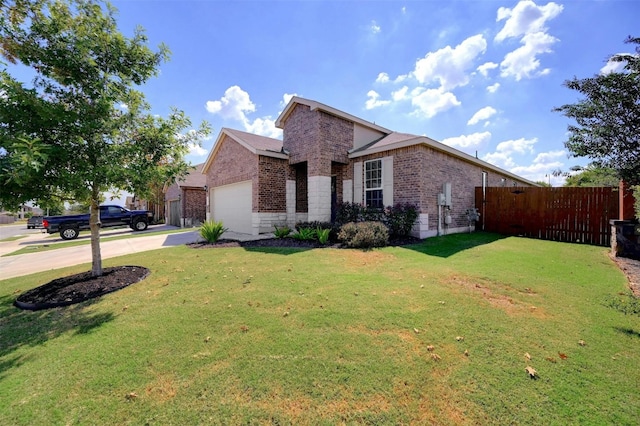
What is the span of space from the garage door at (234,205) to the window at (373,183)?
18.3 feet

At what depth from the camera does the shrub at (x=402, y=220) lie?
9945mm

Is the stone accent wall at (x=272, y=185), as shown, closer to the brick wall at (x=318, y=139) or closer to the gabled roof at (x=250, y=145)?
the gabled roof at (x=250, y=145)

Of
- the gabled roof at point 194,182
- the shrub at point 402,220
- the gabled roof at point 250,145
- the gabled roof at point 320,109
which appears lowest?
the shrub at point 402,220

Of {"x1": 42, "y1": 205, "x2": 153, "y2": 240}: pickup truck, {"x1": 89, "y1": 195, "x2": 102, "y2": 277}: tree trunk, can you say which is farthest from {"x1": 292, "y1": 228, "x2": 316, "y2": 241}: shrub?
{"x1": 42, "y1": 205, "x2": 153, "y2": 240}: pickup truck

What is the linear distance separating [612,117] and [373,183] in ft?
23.3

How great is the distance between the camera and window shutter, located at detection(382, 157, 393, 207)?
10.8 m

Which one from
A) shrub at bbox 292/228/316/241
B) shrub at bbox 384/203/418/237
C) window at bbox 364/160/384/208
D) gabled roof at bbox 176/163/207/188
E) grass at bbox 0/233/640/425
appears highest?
gabled roof at bbox 176/163/207/188

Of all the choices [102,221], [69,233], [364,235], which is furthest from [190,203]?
[364,235]

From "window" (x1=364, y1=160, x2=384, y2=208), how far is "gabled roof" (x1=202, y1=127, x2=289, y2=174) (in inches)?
155

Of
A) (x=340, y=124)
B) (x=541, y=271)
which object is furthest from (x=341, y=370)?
(x=340, y=124)

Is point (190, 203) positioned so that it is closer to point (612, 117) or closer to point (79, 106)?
point (79, 106)

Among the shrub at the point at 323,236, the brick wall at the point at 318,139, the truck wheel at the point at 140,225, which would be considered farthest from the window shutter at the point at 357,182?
the truck wheel at the point at 140,225

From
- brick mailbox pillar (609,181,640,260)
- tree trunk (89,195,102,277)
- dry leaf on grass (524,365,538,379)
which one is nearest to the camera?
dry leaf on grass (524,365,538,379)

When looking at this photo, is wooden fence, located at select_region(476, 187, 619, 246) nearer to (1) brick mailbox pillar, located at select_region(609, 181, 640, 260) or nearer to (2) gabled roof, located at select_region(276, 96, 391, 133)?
(1) brick mailbox pillar, located at select_region(609, 181, 640, 260)
